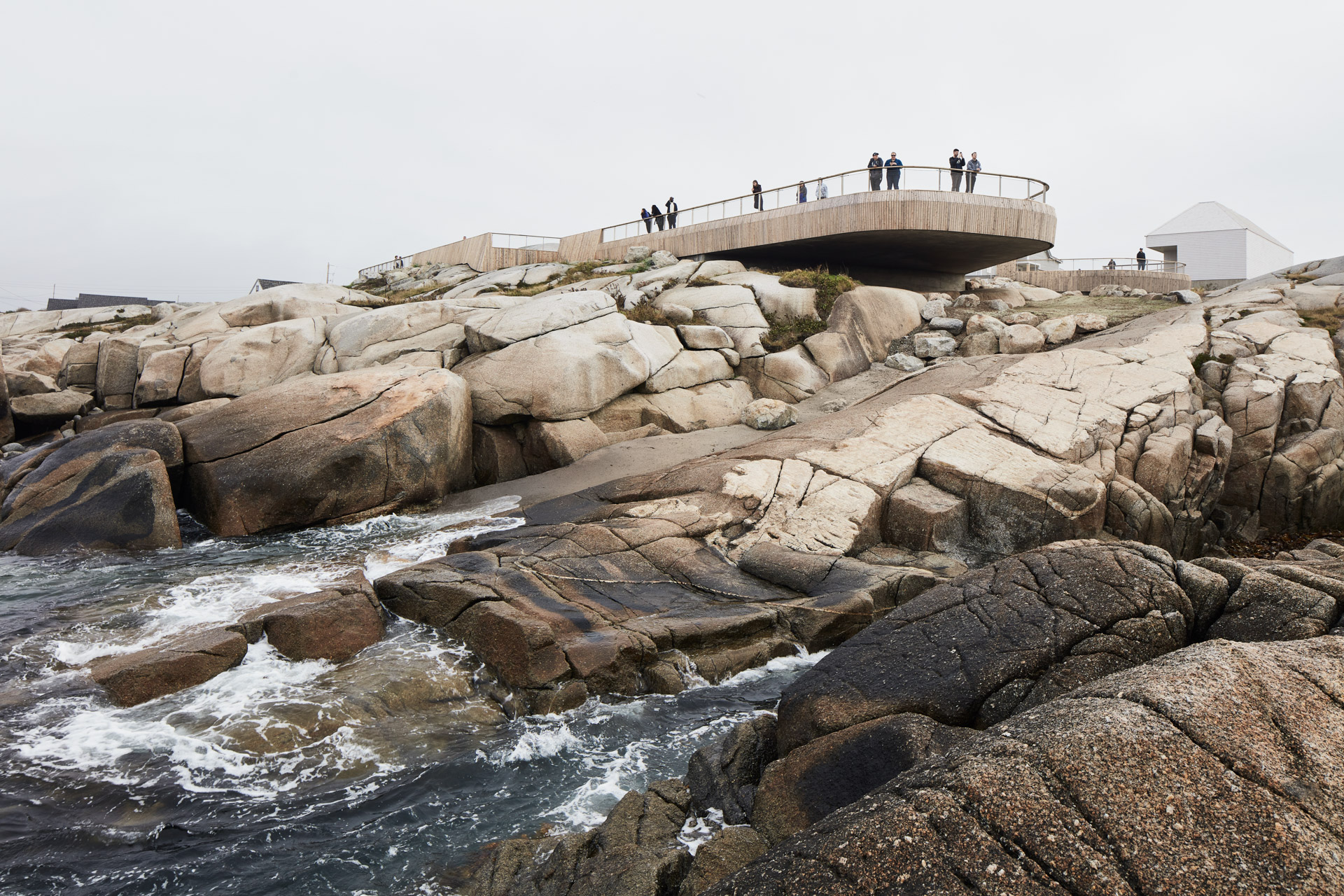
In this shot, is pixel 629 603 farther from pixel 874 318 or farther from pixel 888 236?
pixel 888 236

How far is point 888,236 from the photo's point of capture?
2247 cm

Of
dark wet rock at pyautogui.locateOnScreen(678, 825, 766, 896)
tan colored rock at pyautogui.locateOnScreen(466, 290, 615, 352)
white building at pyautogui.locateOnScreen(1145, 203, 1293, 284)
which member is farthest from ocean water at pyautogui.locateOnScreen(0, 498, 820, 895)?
white building at pyautogui.locateOnScreen(1145, 203, 1293, 284)

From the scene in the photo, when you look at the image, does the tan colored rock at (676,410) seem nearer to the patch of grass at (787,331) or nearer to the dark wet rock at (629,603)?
the patch of grass at (787,331)

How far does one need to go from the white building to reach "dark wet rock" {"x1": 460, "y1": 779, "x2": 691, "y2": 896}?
55.2m

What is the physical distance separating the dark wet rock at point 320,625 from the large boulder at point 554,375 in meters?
7.68

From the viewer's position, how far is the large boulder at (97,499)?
11672 millimetres

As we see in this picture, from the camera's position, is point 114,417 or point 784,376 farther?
point 784,376

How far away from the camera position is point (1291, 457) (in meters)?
13.9

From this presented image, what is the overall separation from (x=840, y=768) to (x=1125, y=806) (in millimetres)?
2209

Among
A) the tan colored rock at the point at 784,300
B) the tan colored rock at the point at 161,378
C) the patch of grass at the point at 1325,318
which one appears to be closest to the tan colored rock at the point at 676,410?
the tan colored rock at the point at 784,300

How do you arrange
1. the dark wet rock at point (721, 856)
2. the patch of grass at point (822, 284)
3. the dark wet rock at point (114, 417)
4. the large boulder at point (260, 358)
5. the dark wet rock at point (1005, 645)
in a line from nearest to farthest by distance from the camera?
the dark wet rock at point (721, 856), the dark wet rock at point (1005, 645), the dark wet rock at point (114, 417), the large boulder at point (260, 358), the patch of grass at point (822, 284)

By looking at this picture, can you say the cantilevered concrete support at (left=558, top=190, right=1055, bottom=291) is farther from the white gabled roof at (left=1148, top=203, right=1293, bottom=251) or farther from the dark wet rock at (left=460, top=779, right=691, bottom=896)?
the white gabled roof at (left=1148, top=203, right=1293, bottom=251)

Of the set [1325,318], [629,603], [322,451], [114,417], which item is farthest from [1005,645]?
[114,417]

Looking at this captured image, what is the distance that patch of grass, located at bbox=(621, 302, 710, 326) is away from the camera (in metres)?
20.1
